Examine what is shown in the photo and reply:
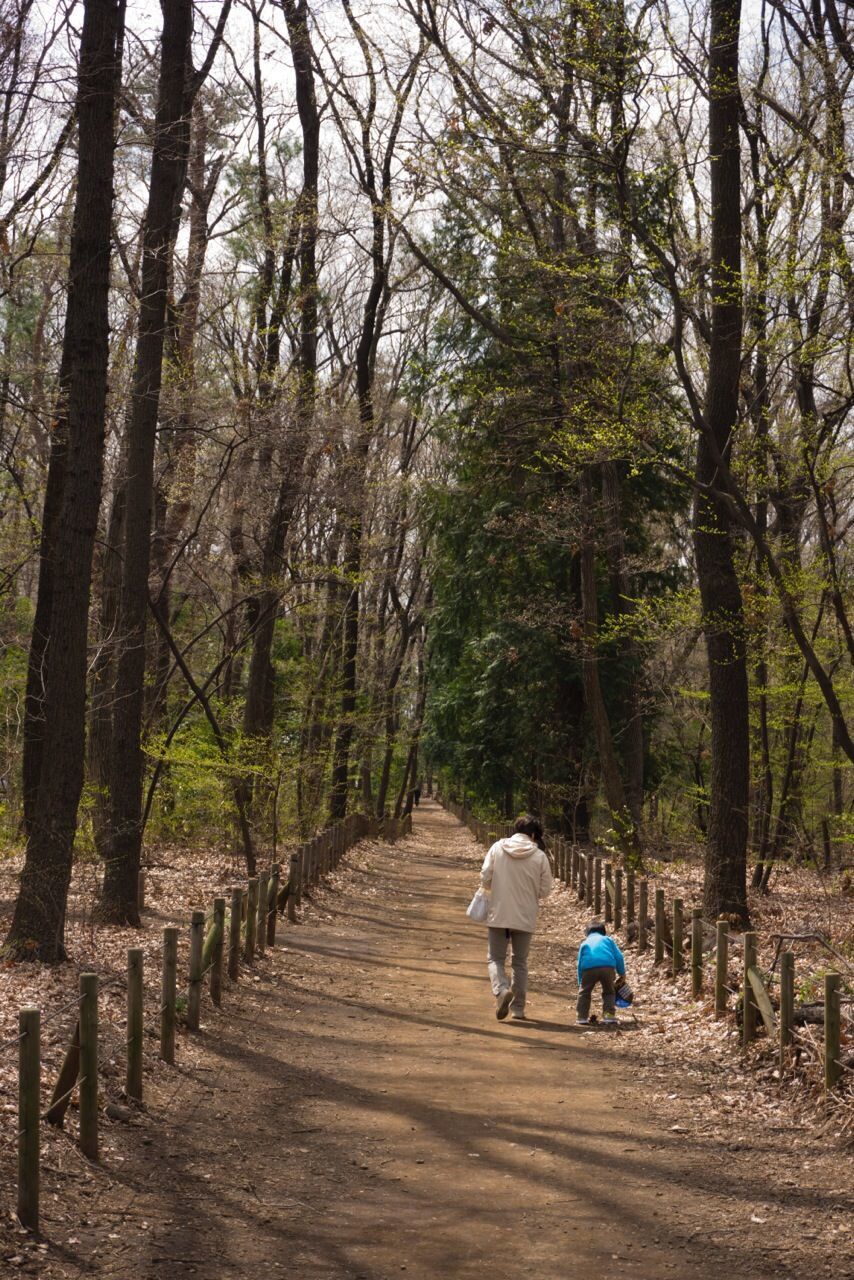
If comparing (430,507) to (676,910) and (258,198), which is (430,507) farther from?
(676,910)

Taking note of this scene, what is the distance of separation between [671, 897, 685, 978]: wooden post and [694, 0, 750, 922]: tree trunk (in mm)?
2215

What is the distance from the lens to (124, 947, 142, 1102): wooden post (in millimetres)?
7250

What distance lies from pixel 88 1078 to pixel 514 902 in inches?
209

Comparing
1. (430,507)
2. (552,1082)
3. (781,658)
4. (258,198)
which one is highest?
(258,198)

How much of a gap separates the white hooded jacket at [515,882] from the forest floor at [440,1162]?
91cm

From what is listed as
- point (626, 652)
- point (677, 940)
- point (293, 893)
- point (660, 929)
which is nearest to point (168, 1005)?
point (677, 940)

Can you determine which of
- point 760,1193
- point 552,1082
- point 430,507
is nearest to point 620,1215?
point 760,1193

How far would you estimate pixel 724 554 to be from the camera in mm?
14805

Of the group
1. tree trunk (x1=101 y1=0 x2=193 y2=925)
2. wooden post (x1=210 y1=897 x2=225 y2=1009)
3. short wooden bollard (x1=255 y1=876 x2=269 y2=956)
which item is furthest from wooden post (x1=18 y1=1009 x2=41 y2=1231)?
tree trunk (x1=101 y1=0 x2=193 y2=925)

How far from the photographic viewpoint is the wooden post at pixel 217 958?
10.2 meters

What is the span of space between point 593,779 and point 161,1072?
21639 mm

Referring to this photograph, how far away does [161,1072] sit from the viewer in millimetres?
8203

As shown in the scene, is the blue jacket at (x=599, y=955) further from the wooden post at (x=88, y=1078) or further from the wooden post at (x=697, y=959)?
the wooden post at (x=88, y=1078)

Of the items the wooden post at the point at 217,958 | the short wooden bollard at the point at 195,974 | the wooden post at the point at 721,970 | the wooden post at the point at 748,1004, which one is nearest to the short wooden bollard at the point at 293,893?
the wooden post at the point at 217,958
